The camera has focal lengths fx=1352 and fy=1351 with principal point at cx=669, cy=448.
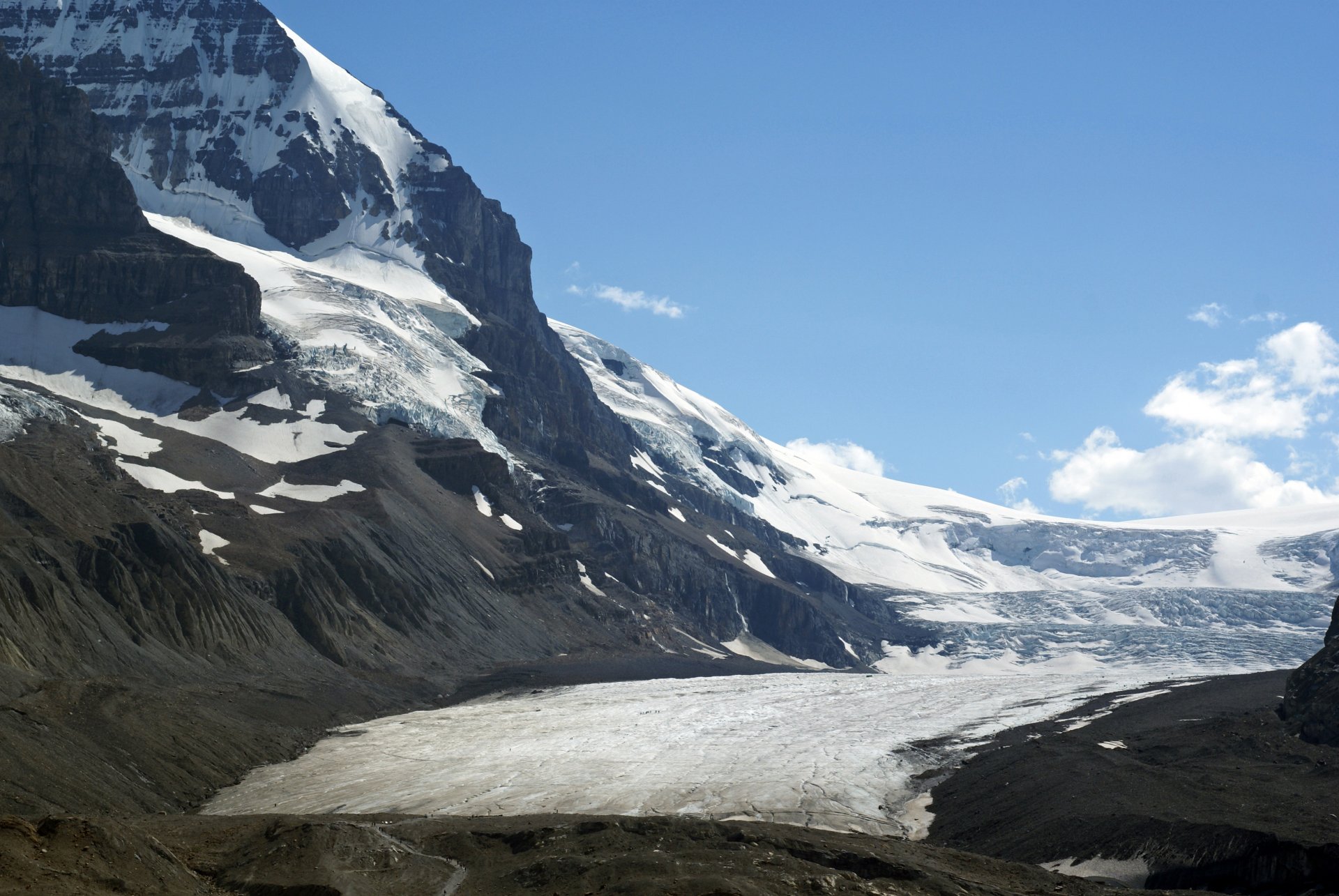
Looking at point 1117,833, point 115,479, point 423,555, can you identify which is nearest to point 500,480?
point 423,555

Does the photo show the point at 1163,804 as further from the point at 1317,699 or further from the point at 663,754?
the point at 663,754

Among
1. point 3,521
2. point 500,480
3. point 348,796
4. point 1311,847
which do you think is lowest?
point 348,796

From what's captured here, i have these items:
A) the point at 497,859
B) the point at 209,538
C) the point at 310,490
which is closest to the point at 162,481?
the point at 310,490

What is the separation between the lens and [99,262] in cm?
18612

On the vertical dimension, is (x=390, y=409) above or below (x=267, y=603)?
above

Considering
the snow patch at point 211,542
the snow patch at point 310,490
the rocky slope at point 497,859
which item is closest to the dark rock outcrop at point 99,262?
the snow patch at point 310,490

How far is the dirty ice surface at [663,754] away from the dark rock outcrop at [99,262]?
88915mm

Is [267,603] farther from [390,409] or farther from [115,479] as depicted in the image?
[390,409]

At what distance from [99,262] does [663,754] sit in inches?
5387

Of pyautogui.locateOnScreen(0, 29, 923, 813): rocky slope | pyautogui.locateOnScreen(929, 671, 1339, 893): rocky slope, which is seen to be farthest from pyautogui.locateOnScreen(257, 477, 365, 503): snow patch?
pyautogui.locateOnScreen(929, 671, 1339, 893): rocky slope

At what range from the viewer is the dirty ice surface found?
65.4 meters

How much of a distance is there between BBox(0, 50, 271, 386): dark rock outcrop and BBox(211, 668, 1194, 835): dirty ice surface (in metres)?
88.9

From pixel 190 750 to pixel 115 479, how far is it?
59993 millimetres

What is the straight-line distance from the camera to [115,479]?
4732 inches
